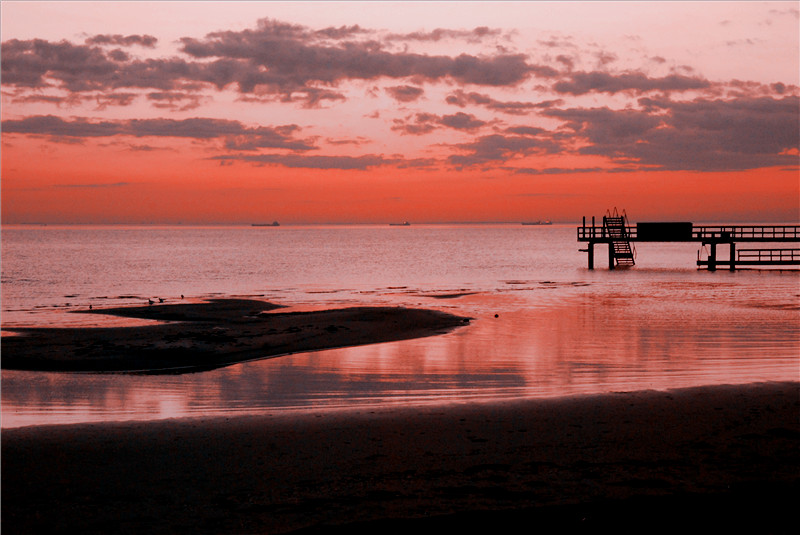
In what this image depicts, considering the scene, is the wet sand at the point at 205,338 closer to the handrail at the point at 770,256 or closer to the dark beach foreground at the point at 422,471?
the dark beach foreground at the point at 422,471

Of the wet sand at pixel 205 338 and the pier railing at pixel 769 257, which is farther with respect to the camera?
the pier railing at pixel 769 257

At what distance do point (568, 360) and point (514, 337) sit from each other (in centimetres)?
522

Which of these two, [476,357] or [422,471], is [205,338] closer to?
[476,357]

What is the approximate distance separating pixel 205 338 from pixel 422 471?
15.7 meters

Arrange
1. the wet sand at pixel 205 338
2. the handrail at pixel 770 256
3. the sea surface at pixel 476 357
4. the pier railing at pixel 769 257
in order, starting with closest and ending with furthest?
1. the sea surface at pixel 476 357
2. the wet sand at pixel 205 338
3. the pier railing at pixel 769 257
4. the handrail at pixel 770 256

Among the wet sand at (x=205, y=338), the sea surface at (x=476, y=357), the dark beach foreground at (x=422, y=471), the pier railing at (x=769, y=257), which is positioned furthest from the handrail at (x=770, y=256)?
the dark beach foreground at (x=422, y=471)

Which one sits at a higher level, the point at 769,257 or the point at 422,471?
the point at 422,471

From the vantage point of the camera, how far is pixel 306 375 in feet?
61.5

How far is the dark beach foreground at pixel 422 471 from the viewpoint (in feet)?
Answer: 26.3

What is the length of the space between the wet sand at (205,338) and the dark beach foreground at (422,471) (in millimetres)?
8187

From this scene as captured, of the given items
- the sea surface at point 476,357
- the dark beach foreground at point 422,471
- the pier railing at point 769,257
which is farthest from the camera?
the pier railing at point 769,257

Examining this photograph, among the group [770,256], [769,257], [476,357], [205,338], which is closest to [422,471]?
[476,357]

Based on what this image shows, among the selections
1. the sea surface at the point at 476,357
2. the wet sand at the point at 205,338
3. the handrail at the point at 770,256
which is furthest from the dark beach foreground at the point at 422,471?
the handrail at the point at 770,256

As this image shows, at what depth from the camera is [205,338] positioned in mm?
23844
